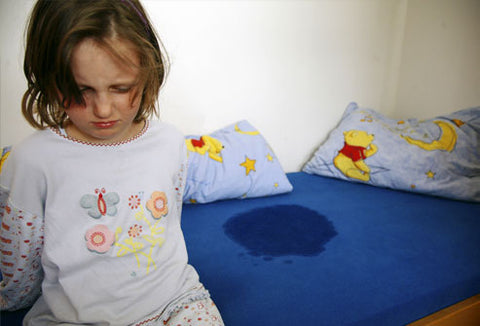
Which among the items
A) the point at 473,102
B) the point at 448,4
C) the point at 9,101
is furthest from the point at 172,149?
the point at 448,4

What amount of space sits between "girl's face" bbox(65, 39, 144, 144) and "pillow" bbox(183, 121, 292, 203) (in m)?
0.69

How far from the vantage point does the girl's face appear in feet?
1.65

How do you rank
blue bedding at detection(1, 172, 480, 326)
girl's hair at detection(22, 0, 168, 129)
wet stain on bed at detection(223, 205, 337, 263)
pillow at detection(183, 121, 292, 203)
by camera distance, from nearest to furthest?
1. girl's hair at detection(22, 0, 168, 129)
2. blue bedding at detection(1, 172, 480, 326)
3. wet stain on bed at detection(223, 205, 337, 263)
4. pillow at detection(183, 121, 292, 203)

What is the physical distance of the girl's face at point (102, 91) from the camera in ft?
1.65

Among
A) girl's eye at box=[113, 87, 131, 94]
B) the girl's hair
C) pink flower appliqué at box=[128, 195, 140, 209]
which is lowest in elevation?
pink flower appliqué at box=[128, 195, 140, 209]

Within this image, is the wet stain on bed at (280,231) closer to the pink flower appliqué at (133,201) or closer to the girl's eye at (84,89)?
the pink flower appliqué at (133,201)

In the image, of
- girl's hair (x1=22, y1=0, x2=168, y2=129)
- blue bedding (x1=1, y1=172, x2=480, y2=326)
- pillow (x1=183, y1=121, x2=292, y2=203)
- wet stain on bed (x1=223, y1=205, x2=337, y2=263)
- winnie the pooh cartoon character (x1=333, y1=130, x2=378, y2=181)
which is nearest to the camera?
girl's hair (x1=22, y1=0, x2=168, y2=129)

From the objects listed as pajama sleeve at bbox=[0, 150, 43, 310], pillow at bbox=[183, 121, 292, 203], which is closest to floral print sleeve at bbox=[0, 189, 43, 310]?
pajama sleeve at bbox=[0, 150, 43, 310]

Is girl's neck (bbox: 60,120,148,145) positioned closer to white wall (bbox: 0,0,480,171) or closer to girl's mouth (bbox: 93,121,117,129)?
girl's mouth (bbox: 93,121,117,129)

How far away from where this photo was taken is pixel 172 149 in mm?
704

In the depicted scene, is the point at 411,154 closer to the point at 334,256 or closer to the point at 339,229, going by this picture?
the point at 339,229

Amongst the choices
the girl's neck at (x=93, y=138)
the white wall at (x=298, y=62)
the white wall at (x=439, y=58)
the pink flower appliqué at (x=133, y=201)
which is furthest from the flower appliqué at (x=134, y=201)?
the white wall at (x=439, y=58)

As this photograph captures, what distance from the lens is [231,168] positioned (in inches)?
52.2

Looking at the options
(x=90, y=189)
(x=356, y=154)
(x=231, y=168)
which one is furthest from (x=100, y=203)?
(x=356, y=154)
